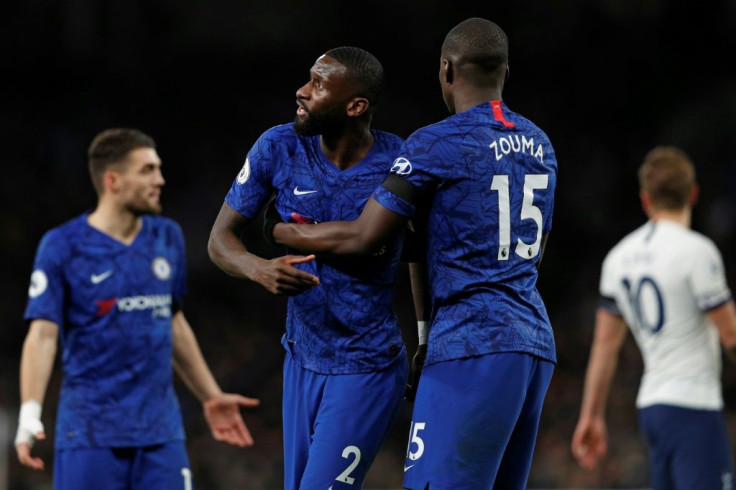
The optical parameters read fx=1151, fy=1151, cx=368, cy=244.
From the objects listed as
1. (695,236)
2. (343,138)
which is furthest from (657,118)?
(343,138)

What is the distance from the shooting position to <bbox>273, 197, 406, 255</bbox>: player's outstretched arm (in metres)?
3.53

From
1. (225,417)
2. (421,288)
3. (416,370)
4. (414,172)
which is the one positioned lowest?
(225,417)

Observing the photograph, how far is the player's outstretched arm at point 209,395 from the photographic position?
5.37 meters

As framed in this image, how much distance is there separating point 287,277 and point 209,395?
213 centimetres

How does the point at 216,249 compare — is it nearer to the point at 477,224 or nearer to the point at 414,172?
the point at 414,172

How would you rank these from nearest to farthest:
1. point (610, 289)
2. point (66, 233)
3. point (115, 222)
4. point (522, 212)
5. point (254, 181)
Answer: point (522, 212)
point (254, 181)
point (66, 233)
point (115, 222)
point (610, 289)

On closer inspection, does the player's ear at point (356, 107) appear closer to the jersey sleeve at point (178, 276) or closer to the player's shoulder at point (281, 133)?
the player's shoulder at point (281, 133)

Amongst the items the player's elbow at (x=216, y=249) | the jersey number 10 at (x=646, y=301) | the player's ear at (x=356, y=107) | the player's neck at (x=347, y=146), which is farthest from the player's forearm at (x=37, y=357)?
the jersey number 10 at (x=646, y=301)

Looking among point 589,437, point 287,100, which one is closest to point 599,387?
point 589,437

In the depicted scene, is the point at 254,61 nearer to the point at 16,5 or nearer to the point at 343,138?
the point at 16,5

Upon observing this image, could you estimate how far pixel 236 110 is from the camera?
1347 centimetres

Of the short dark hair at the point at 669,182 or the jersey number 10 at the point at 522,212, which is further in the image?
the short dark hair at the point at 669,182

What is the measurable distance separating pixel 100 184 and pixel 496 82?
2.57 metres

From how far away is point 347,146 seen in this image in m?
3.92
